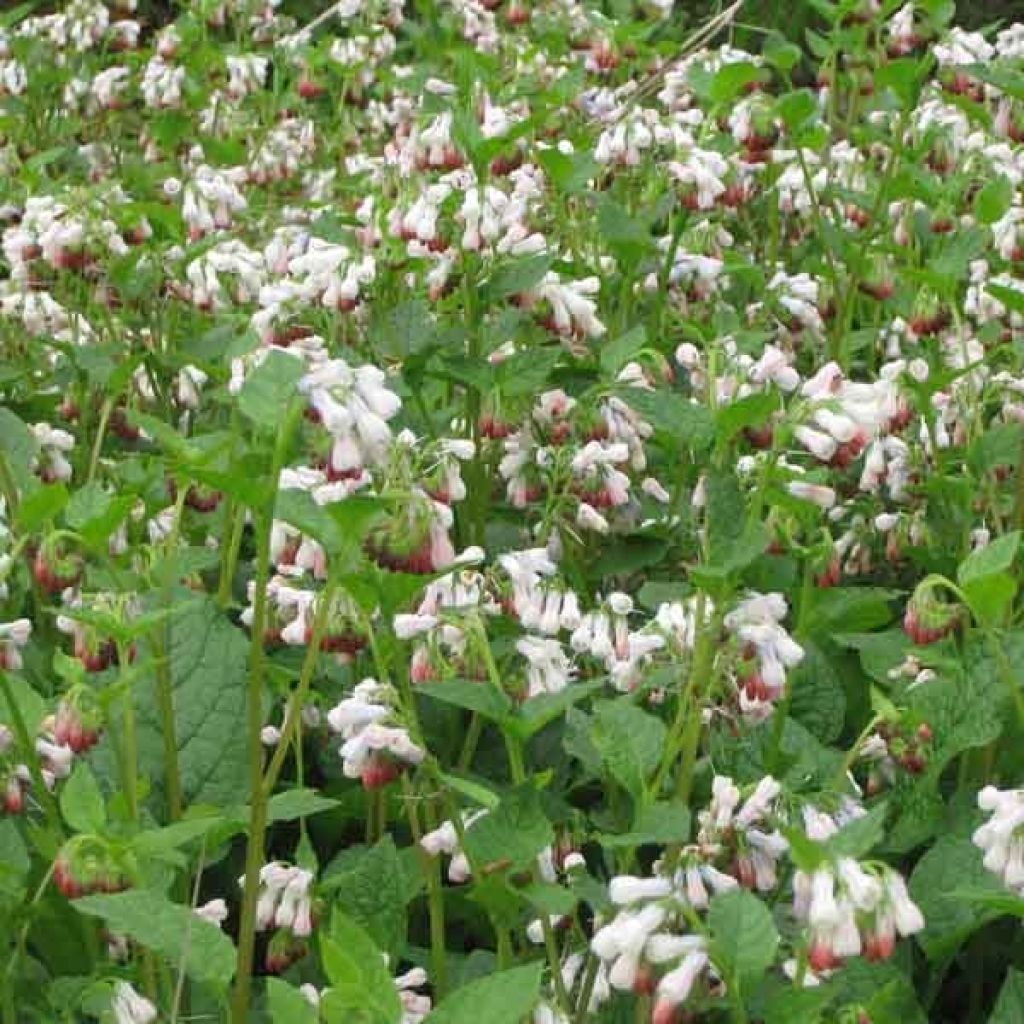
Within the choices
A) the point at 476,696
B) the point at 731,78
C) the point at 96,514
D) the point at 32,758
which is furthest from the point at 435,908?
the point at 731,78

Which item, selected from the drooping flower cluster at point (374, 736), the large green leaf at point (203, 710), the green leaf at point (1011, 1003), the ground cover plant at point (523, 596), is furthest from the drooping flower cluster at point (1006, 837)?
the large green leaf at point (203, 710)

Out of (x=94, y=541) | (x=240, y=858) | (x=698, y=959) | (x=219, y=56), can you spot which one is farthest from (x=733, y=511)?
(x=219, y=56)

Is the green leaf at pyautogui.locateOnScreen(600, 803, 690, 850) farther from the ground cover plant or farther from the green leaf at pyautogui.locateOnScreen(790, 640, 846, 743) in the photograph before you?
the green leaf at pyautogui.locateOnScreen(790, 640, 846, 743)

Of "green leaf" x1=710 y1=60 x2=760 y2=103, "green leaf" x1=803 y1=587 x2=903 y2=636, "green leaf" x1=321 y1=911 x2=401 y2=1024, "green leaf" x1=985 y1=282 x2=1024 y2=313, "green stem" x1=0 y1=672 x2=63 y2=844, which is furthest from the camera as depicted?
"green leaf" x1=710 y1=60 x2=760 y2=103

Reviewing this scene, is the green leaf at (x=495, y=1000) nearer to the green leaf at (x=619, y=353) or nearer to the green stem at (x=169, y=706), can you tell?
the green stem at (x=169, y=706)

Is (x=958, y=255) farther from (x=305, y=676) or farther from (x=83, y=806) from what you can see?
(x=83, y=806)

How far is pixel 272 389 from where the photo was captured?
2.14m

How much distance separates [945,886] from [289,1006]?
Result: 90cm

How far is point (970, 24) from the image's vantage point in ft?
32.7

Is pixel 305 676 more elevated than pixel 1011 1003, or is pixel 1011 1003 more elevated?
pixel 305 676

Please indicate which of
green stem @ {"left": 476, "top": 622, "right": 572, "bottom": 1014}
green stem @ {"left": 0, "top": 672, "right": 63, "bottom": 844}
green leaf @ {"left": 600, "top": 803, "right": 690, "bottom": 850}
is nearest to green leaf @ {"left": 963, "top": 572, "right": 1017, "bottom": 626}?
green leaf @ {"left": 600, "top": 803, "right": 690, "bottom": 850}

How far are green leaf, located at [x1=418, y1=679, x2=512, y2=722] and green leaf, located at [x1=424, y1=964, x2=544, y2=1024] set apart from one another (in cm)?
36

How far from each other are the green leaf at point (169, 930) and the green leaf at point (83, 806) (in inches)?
4.8

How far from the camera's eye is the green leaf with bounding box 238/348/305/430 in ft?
6.90
